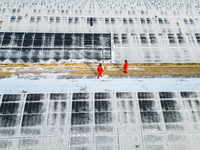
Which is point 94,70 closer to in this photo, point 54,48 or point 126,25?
point 54,48

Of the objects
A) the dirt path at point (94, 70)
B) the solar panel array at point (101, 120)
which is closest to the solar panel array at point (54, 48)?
the dirt path at point (94, 70)

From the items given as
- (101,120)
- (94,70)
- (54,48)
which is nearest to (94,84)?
(94,70)

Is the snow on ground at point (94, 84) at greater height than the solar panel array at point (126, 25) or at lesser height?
lesser

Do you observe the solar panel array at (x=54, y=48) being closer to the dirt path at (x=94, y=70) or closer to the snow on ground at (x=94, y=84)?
the dirt path at (x=94, y=70)

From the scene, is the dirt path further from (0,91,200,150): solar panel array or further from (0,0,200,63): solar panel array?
(0,91,200,150): solar panel array

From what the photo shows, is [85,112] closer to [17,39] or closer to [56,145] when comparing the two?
[56,145]

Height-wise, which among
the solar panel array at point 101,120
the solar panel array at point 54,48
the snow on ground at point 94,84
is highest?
the solar panel array at point 54,48

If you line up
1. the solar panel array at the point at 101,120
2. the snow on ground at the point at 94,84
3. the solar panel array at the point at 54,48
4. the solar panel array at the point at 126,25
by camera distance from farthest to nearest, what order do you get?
the solar panel array at the point at 126,25, the solar panel array at the point at 54,48, the snow on ground at the point at 94,84, the solar panel array at the point at 101,120

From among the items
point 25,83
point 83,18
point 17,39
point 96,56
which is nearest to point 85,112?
point 96,56

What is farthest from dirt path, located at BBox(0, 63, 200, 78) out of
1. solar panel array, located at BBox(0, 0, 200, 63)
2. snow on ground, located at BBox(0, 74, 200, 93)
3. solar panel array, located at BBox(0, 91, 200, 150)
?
solar panel array, located at BBox(0, 91, 200, 150)
